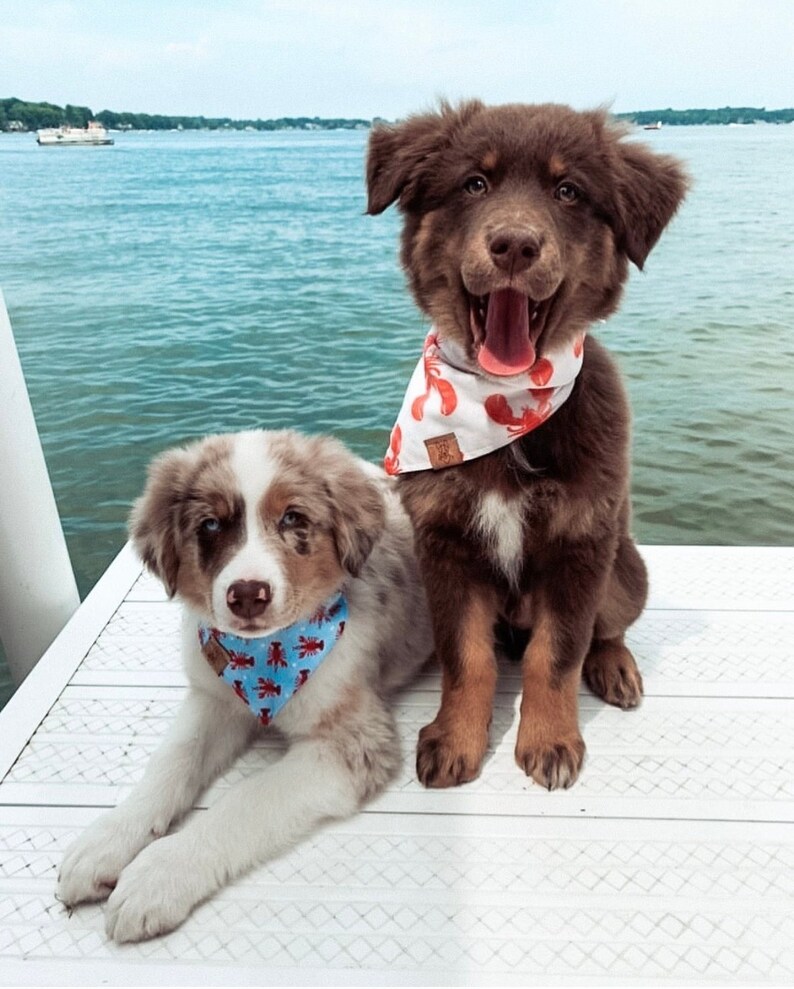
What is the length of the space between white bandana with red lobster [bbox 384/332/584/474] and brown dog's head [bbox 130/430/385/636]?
0.18 meters

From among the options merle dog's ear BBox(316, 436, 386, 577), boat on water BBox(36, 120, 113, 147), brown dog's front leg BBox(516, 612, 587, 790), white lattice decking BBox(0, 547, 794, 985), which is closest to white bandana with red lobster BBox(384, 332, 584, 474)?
merle dog's ear BBox(316, 436, 386, 577)

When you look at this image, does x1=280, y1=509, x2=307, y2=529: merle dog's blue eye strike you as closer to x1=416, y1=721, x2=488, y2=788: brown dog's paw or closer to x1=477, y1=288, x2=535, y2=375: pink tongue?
x1=477, y1=288, x2=535, y2=375: pink tongue

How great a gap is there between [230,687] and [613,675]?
42.2 inches

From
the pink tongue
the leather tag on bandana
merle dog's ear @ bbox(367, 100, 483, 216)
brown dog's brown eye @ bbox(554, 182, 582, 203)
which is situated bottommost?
the leather tag on bandana

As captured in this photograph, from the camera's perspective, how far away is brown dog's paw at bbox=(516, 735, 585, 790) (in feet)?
7.27

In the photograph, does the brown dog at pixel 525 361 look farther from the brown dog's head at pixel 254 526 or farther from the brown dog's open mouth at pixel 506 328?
the brown dog's head at pixel 254 526

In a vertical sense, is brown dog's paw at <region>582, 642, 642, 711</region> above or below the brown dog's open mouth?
below

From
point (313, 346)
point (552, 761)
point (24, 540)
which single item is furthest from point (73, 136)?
point (552, 761)

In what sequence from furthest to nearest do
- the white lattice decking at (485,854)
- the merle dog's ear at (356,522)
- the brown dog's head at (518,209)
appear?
the merle dog's ear at (356,522)
the brown dog's head at (518,209)
the white lattice decking at (485,854)

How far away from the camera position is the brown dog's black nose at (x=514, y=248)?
5.86 feet

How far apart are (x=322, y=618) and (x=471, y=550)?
404 millimetres

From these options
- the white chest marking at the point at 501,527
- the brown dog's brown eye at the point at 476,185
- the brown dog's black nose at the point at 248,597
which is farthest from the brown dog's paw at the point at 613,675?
the brown dog's brown eye at the point at 476,185

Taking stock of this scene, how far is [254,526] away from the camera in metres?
2.01

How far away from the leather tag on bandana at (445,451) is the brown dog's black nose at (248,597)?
1.71ft
